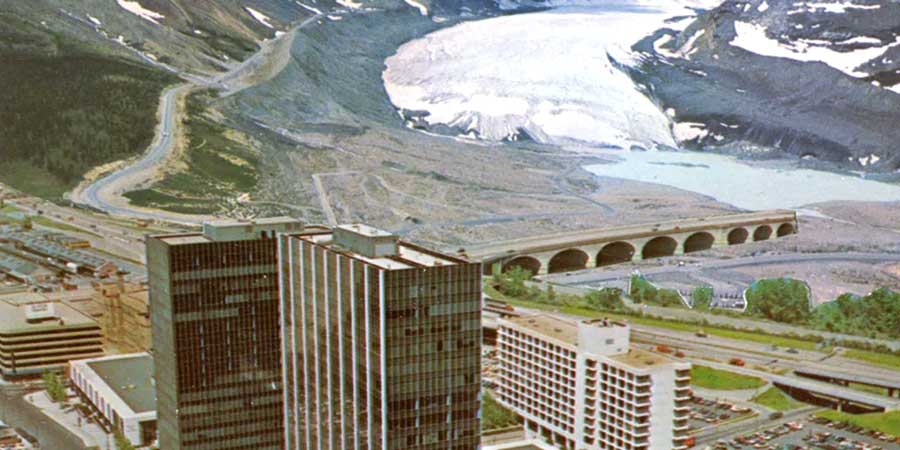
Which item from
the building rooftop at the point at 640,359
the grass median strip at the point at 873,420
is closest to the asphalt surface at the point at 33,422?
the building rooftop at the point at 640,359

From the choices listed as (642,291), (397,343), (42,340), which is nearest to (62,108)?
(42,340)

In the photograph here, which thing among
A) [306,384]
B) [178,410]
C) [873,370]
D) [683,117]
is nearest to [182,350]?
[178,410]

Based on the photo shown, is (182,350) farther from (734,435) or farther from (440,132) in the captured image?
(440,132)

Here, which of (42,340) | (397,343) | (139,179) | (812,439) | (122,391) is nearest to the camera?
(397,343)

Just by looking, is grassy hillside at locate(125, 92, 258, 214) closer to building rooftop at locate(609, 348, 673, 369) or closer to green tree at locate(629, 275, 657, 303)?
green tree at locate(629, 275, 657, 303)

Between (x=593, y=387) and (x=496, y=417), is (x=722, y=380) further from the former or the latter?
(x=593, y=387)

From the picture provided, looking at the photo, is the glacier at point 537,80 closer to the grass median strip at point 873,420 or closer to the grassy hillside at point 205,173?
the grassy hillside at point 205,173
